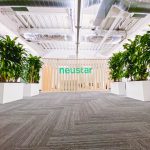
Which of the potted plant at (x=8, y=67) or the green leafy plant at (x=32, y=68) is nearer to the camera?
the potted plant at (x=8, y=67)

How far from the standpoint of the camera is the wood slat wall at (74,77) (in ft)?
29.8

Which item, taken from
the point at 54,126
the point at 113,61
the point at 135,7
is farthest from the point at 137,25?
the point at 54,126

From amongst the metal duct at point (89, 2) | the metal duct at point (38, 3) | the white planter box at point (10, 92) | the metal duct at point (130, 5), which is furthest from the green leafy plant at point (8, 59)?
the metal duct at point (130, 5)

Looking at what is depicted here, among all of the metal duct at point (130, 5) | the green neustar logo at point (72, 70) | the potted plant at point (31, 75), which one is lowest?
the potted plant at point (31, 75)

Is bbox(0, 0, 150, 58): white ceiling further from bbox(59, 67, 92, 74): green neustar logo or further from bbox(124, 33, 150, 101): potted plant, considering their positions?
bbox(59, 67, 92, 74): green neustar logo

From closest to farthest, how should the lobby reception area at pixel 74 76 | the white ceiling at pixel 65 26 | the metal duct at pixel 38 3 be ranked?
the lobby reception area at pixel 74 76 → the metal duct at pixel 38 3 → the white ceiling at pixel 65 26

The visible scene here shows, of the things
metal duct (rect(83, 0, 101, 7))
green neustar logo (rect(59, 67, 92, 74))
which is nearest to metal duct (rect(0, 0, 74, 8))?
metal duct (rect(83, 0, 101, 7))

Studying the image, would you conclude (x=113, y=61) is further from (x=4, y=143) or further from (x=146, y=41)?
(x=4, y=143)

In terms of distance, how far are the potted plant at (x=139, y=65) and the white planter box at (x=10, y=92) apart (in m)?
3.06

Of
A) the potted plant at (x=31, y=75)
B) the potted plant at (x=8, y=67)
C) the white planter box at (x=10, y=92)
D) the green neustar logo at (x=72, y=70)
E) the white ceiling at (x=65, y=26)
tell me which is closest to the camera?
the white planter box at (x=10, y=92)

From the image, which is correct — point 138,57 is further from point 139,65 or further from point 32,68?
point 32,68

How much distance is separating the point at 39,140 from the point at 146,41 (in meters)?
3.21

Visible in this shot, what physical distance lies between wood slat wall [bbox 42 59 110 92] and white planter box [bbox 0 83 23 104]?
462 cm

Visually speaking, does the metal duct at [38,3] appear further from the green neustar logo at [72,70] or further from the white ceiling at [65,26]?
the green neustar logo at [72,70]
